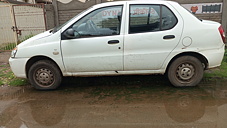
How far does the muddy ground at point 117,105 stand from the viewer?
2.98m

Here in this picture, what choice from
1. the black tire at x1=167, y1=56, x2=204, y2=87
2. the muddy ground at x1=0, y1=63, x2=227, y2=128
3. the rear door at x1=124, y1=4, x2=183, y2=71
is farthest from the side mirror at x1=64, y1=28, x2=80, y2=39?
the black tire at x1=167, y1=56, x2=204, y2=87

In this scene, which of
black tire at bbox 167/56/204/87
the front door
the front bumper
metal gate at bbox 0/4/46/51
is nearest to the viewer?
the front door

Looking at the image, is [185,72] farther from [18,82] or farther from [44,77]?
[18,82]

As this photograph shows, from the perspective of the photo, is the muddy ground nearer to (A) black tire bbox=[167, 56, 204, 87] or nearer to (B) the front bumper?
(A) black tire bbox=[167, 56, 204, 87]

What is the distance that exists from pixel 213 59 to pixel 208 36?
52 cm

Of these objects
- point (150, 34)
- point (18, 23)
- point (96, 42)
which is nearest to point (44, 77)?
point (96, 42)

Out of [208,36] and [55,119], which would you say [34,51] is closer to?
[55,119]

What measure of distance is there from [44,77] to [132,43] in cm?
212

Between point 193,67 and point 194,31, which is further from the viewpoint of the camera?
point 193,67

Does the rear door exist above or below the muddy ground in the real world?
above

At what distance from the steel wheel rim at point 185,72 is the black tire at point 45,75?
Result: 2.65 metres

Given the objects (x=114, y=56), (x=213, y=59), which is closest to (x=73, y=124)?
(x=114, y=56)

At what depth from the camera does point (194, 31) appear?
3838 millimetres

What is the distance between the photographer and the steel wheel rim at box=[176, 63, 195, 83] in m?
4.09
